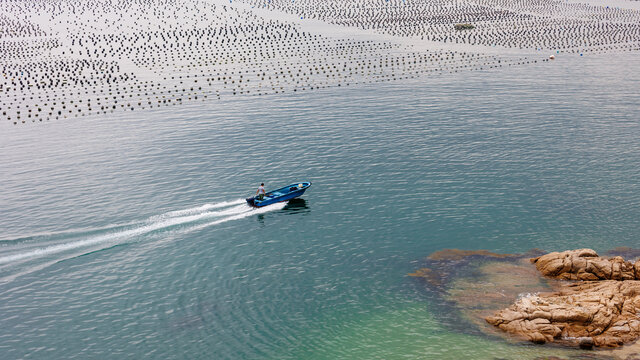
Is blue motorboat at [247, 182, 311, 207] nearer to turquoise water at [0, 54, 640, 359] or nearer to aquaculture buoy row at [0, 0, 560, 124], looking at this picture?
turquoise water at [0, 54, 640, 359]

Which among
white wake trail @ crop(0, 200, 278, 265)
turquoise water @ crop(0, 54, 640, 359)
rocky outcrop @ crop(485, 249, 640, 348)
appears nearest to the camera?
rocky outcrop @ crop(485, 249, 640, 348)

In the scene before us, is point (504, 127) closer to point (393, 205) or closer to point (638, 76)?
point (393, 205)

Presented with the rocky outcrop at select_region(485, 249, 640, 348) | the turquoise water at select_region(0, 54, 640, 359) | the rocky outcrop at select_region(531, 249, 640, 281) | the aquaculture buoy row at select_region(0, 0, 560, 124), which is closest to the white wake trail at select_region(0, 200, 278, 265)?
the turquoise water at select_region(0, 54, 640, 359)

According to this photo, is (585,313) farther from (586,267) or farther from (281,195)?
(281,195)

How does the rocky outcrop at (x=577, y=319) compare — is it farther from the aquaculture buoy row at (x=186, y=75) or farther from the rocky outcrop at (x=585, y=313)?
the aquaculture buoy row at (x=186, y=75)

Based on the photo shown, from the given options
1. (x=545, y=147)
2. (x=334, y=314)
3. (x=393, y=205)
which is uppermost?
(x=545, y=147)

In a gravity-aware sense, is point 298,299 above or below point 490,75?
below

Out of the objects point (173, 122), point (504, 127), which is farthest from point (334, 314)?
point (173, 122)
